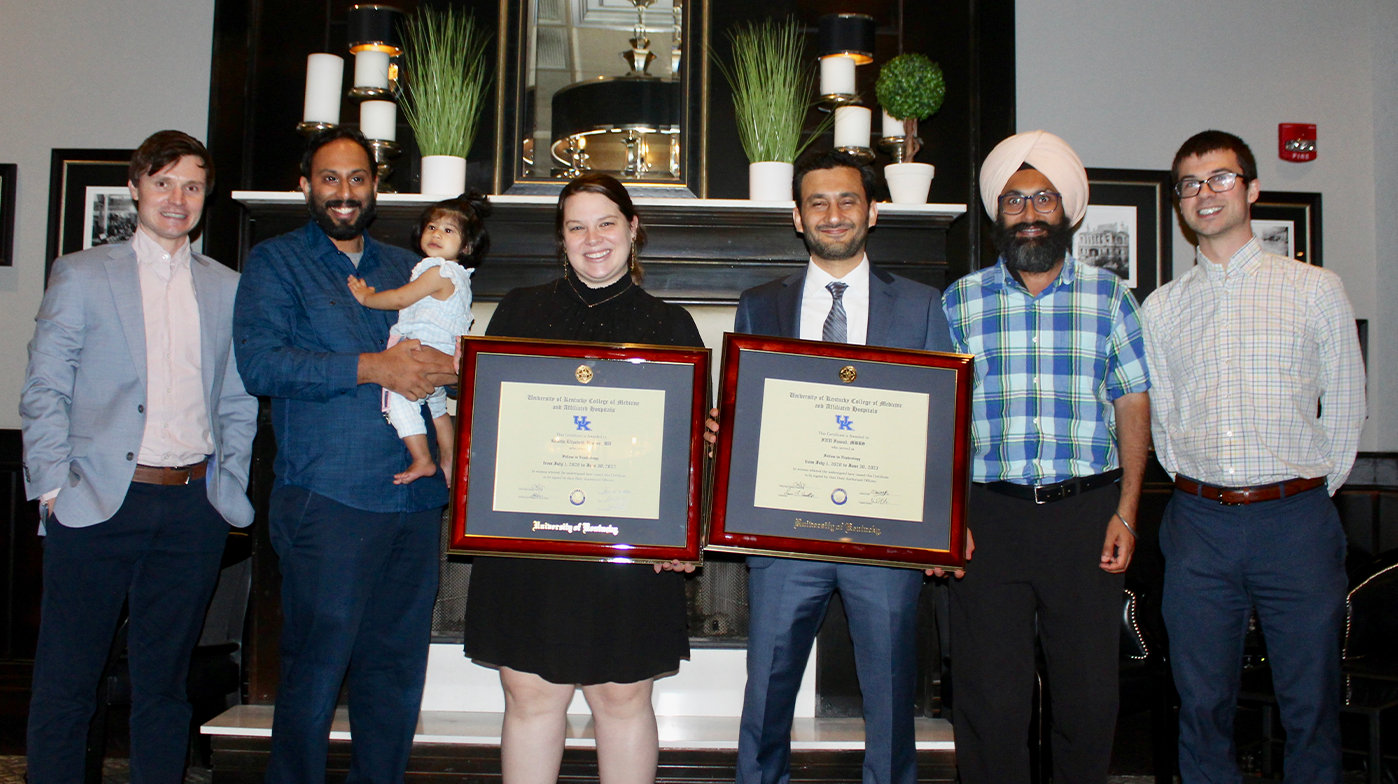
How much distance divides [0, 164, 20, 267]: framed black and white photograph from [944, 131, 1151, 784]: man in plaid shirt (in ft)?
12.1

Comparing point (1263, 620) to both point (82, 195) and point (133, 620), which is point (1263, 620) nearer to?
point (133, 620)

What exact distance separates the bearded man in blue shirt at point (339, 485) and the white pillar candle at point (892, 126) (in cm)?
182

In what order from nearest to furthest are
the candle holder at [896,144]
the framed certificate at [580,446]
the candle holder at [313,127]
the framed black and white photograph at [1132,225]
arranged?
the framed certificate at [580,446] < the candle holder at [313,127] < the candle holder at [896,144] < the framed black and white photograph at [1132,225]

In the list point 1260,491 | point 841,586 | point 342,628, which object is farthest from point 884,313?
point 342,628

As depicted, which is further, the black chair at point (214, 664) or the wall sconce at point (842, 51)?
the wall sconce at point (842, 51)

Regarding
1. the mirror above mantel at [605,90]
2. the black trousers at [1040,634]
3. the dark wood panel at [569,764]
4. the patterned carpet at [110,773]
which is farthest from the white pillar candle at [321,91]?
the black trousers at [1040,634]

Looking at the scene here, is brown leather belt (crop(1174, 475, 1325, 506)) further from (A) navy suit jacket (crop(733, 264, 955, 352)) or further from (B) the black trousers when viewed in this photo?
(A) navy suit jacket (crop(733, 264, 955, 352))

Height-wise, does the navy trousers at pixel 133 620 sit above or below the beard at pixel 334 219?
below

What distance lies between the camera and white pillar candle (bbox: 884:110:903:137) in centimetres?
333

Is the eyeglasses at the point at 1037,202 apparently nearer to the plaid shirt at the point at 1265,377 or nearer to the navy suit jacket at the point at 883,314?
the navy suit jacket at the point at 883,314

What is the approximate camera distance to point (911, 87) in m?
3.20

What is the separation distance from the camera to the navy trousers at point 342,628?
2270 millimetres

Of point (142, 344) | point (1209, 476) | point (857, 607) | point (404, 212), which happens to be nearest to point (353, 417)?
point (142, 344)
